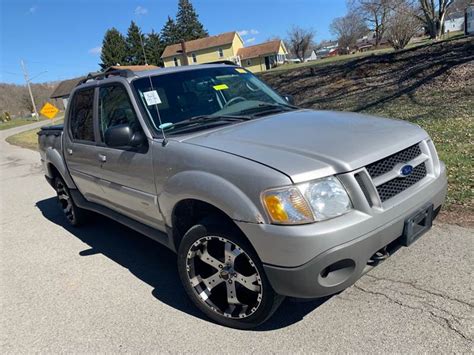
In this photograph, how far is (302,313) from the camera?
3014 millimetres

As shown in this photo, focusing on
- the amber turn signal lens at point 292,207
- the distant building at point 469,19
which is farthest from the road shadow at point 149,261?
the distant building at point 469,19

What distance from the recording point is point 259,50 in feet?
236

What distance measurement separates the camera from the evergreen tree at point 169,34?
8762 cm

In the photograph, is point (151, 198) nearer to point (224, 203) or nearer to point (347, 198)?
point (224, 203)

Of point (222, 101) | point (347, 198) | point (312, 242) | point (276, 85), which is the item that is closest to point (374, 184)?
point (347, 198)

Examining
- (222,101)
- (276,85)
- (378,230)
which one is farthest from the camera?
(276,85)

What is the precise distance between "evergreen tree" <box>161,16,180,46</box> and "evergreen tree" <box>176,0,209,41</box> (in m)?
1.28

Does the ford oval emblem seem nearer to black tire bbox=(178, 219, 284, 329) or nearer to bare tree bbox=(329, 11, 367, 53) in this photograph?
black tire bbox=(178, 219, 284, 329)

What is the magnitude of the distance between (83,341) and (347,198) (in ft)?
7.38

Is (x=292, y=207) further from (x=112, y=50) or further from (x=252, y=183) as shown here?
(x=112, y=50)

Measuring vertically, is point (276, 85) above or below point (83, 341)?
above

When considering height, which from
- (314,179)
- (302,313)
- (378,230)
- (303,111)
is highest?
(303,111)

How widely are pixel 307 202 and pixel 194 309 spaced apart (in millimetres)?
1508

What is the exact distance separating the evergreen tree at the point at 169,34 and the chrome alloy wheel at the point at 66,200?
286 ft
